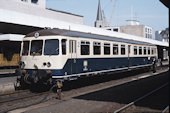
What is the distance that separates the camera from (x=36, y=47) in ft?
38.9

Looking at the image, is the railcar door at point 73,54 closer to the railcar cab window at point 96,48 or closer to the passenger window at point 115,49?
the railcar cab window at point 96,48

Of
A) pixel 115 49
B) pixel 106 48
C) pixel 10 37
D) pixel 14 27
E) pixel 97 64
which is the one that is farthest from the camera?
pixel 14 27

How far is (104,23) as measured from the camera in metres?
118

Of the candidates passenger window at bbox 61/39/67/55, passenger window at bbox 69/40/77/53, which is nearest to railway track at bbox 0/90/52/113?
passenger window at bbox 61/39/67/55

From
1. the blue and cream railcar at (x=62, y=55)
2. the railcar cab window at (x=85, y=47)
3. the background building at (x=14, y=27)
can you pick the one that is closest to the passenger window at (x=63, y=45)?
the blue and cream railcar at (x=62, y=55)

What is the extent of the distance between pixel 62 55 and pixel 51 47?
0.74 meters

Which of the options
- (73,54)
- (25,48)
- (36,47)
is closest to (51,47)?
(36,47)

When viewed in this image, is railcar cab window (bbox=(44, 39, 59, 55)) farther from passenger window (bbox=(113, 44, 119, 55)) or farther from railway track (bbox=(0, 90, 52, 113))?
passenger window (bbox=(113, 44, 119, 55))

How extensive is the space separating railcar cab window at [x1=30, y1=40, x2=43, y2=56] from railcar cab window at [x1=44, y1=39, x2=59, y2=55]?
1.39ft

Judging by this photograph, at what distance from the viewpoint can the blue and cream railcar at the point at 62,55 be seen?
11.0m

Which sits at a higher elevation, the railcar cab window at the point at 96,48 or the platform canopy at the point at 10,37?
the platform canopy at the point at 10,37

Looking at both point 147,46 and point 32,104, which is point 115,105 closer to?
point 32,104

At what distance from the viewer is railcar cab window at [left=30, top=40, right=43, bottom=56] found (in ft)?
38.2

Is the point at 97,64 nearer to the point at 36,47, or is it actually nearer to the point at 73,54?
the point at 73,54
